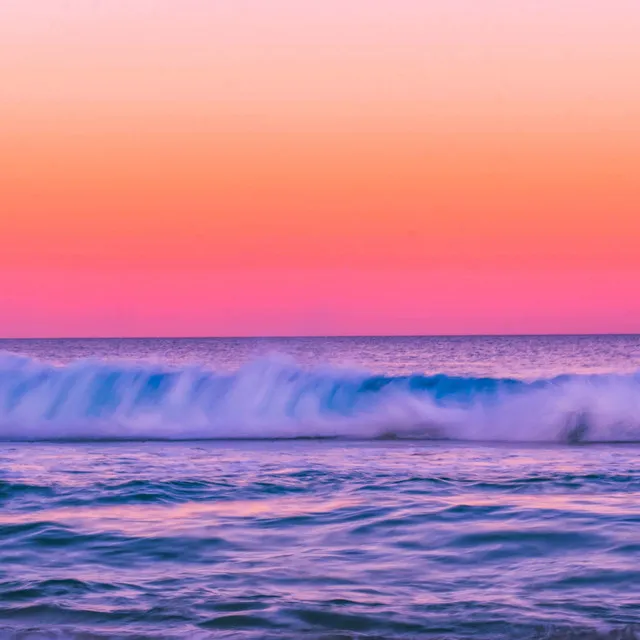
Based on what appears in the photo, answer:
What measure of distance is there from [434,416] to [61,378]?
855 centimetres

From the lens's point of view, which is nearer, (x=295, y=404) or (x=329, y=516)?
(x=329, y=516)

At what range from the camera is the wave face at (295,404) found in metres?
17.9

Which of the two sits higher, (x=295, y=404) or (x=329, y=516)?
(x=295, y=404)

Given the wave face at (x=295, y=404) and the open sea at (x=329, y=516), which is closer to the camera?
the open sea at (x=329, y=516)

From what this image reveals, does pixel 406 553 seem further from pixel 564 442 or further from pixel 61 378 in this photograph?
pixel 61 378

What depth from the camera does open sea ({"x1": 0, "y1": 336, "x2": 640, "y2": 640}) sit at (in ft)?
20.2

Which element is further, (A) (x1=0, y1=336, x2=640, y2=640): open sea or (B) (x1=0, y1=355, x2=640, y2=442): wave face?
(B) (x1=0, y1=355, x2=640, y2=442): wave face

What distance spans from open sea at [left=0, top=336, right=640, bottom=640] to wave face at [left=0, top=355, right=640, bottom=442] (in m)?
0.08

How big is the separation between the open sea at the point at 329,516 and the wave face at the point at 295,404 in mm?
75

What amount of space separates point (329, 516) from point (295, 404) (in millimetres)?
11079

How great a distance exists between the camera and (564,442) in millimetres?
16344

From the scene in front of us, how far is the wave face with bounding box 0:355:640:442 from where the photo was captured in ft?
58.9

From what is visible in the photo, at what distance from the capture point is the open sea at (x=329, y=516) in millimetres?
6152

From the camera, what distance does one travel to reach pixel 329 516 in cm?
912
